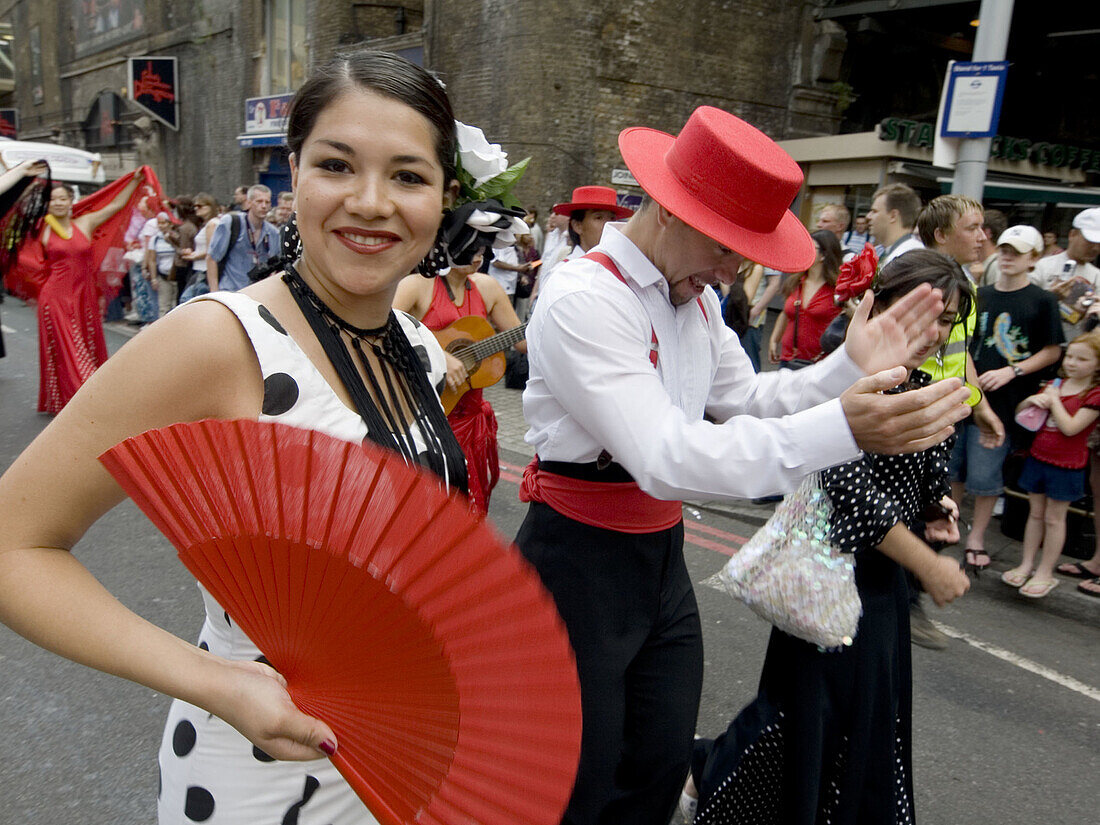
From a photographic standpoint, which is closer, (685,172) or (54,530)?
(54,530)

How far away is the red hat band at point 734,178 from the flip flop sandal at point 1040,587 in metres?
4.00

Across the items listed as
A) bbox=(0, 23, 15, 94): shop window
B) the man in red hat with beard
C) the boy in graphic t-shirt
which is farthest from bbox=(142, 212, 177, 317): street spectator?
bbox=(0, 23, 15, 94): shop window

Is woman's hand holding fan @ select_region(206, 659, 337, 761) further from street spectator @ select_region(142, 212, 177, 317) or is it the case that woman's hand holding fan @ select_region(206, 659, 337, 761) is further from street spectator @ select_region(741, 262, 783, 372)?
street spectator @ select_region(142, 212, 177, 317)

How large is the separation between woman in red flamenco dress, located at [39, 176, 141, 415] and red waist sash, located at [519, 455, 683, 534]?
677cm

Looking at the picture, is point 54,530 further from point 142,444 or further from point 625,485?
point 625,485

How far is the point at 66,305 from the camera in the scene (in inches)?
303

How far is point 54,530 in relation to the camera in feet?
3.52

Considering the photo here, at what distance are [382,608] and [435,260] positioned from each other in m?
1.19

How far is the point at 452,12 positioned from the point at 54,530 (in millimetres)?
14536

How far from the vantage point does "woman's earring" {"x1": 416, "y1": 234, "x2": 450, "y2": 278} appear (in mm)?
1920

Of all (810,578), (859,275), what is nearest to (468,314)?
(859,275)

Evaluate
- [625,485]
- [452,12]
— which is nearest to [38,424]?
[625,485]

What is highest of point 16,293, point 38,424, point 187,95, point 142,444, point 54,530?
point 187,95

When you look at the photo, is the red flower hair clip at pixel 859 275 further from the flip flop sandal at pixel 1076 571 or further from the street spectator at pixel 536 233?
the street spectator at pixel 536 233
